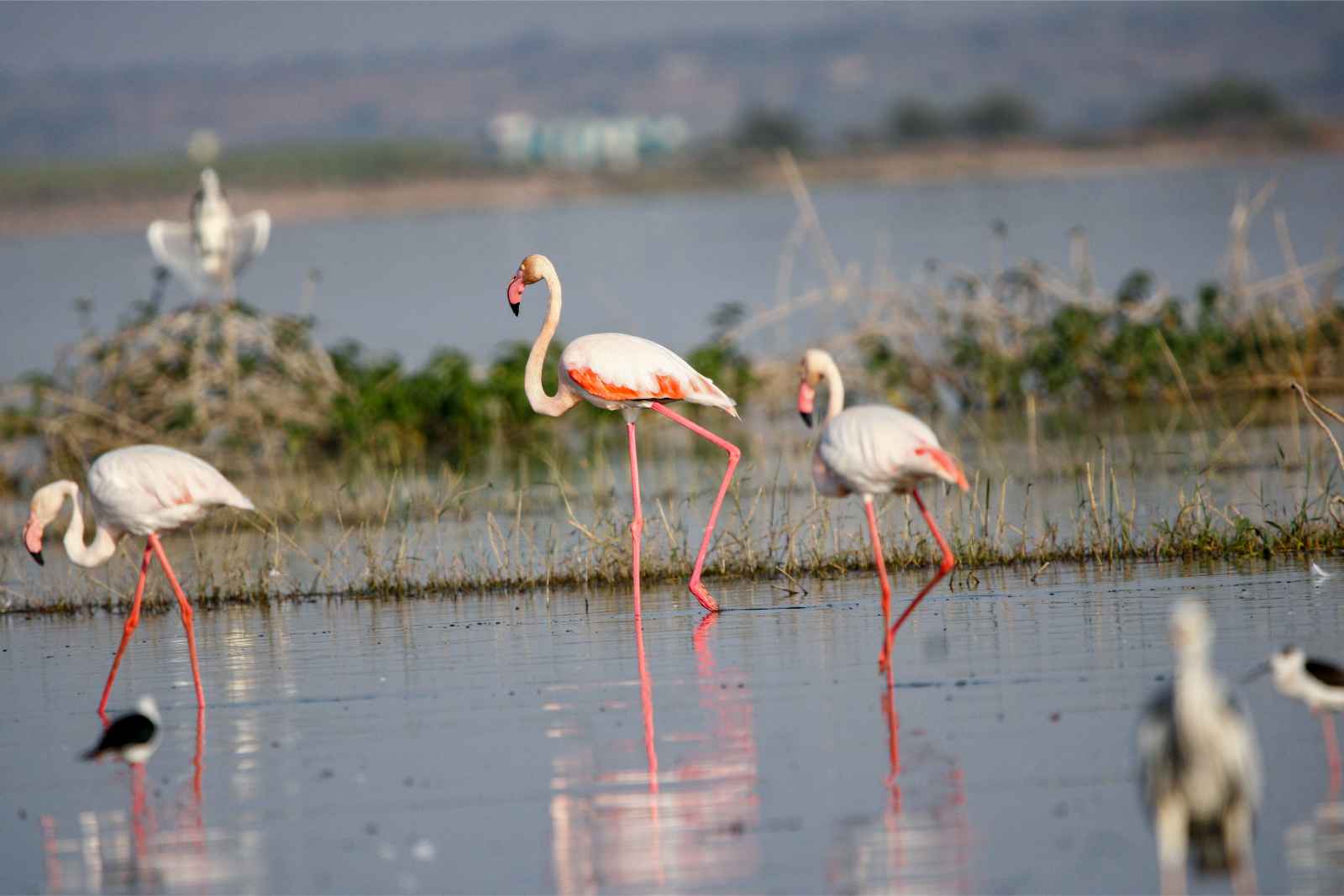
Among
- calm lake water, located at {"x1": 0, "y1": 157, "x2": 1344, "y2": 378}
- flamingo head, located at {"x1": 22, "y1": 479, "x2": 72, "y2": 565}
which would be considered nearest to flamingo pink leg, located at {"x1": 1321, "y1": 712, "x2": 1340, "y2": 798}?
flamingo head, located at {"x1": 22, "y1": 479, "x2": 72, "y2": 565}

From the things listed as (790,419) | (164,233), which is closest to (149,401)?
A: (164,233)

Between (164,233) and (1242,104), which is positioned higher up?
(1242,104)

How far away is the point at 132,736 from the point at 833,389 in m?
3.71

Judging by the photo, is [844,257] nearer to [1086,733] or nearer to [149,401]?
[149,401]

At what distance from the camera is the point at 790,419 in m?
17.5

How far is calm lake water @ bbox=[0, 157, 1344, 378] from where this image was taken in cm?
2950

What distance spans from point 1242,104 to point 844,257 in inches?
3164

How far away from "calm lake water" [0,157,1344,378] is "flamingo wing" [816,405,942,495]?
9396 millimetres

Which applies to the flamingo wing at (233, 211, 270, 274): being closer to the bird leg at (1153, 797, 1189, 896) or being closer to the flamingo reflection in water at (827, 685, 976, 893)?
the flamingo reflection in water at (827, 685, 976, 893)

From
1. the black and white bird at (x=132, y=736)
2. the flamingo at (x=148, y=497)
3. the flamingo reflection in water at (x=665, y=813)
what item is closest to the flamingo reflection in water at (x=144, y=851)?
the black and white bird at (x=132, y=736)

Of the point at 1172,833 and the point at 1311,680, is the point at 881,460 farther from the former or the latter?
the point at 1172,833

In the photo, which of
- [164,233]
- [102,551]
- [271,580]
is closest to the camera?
[102,551]

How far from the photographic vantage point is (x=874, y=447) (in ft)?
27.5

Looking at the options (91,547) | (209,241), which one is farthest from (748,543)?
(209,241)
